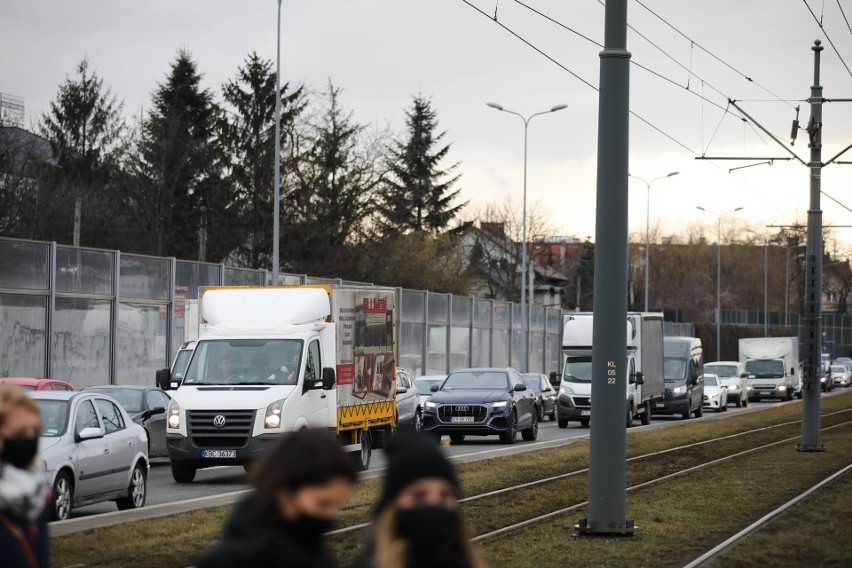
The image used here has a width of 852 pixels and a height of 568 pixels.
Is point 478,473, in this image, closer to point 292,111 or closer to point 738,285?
point 292,111

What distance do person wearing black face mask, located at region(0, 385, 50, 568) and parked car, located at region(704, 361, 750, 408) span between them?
5419 cm

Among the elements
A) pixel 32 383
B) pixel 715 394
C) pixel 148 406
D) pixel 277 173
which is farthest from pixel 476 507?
pixel 715 394

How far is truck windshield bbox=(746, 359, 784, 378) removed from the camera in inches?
2598

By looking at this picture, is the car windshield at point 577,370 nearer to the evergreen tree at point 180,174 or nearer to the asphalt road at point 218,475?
the asphalt road at point 218,475

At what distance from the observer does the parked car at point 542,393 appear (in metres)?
41.5

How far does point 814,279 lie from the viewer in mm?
25625

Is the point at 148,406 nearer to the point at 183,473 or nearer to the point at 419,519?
the point at 183,473

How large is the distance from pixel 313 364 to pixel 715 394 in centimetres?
3627

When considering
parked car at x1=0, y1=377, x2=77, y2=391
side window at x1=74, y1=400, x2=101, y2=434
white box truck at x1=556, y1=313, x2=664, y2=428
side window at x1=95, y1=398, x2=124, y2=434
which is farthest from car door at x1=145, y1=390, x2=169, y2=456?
white box truck at x1=556, y1=313, x2=664, y2=428

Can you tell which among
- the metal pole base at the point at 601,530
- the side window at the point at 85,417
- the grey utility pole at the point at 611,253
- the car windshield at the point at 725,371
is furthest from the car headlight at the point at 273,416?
the car windshield at the point at 725,371

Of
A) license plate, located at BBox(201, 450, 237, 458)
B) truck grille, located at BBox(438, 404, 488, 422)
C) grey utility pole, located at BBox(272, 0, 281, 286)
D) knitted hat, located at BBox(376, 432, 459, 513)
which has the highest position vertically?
grey utility pole, located at BBox(272, 0, 281, 286)

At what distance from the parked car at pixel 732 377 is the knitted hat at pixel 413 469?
5537cm

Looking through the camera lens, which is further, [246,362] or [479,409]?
[479,409]

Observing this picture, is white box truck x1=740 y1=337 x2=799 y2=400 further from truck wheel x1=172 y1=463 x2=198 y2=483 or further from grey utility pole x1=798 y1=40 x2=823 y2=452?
truck wheel x1=172 y1=463 x2=198 y2=483
